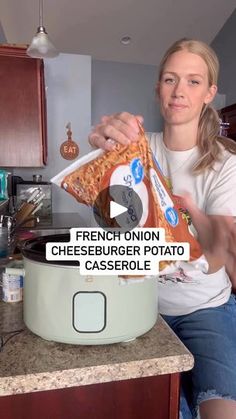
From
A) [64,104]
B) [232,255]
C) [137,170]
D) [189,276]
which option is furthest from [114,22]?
[232,255]

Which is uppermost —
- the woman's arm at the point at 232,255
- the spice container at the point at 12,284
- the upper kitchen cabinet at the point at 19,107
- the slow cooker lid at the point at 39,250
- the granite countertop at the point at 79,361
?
the upper kitchen cabinet at the point at 19,107

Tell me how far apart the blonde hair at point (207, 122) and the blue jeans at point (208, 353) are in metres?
0.36

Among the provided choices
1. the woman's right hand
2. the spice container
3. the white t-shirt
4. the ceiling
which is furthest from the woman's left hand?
the ceiling

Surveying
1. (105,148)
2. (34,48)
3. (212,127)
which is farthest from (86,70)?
(105,148)

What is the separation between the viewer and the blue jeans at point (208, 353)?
2.28ft

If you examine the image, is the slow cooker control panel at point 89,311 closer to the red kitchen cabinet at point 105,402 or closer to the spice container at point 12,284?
the red kitchen cabinet at point 105,402

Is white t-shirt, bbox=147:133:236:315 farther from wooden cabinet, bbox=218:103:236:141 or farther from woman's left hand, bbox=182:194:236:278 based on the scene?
wooden cabinet, bbox=218:103:236:141

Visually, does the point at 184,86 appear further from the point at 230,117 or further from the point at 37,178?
the point at 230,117

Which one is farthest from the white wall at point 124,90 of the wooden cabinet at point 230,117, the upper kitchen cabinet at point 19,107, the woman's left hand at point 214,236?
the woman's left hand at point 214,236

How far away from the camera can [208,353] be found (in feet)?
2.41

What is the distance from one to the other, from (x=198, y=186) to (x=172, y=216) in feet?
1.04

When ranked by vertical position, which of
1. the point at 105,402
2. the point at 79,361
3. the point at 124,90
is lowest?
the point at 105,402

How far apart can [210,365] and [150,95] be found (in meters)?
4.20

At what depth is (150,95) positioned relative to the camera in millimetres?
4484
